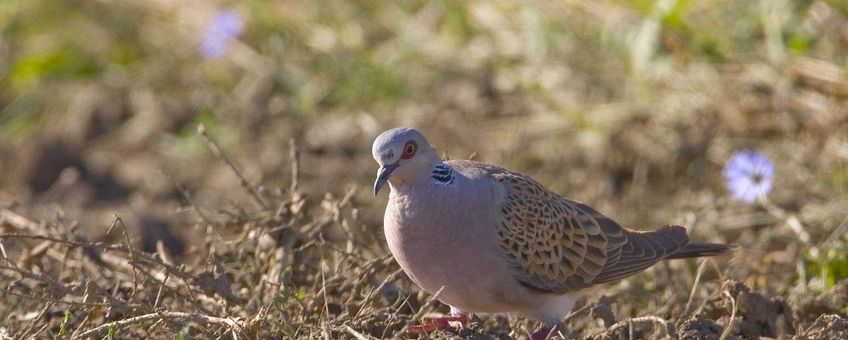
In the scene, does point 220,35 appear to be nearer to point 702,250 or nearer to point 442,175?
point 702,250

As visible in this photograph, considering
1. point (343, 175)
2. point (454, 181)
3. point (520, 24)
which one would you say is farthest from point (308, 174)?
point (454, 181)

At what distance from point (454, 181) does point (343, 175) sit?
11.0 feet

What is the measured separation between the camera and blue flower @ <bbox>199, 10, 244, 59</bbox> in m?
9.27

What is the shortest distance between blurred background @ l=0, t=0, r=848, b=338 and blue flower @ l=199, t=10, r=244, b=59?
0.02 m

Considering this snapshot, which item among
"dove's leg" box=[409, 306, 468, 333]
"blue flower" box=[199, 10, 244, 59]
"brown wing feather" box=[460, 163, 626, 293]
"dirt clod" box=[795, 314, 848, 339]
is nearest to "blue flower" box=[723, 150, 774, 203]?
"brown wing feather" box=[460, 163, 626, 293]

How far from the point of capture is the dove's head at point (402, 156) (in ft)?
14.6

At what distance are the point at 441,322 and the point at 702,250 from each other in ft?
3.67

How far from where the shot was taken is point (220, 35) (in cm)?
936

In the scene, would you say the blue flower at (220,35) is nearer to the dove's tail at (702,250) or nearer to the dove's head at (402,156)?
the dove's tail at (702,250)

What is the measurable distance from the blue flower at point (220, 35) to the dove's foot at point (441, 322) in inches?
186

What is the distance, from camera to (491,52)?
343 inches

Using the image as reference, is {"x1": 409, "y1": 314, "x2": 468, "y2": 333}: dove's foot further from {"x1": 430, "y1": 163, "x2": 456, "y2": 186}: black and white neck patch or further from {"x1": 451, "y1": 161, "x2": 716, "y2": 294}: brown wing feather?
{"x1": 430, "y1": 163, "x2": 456, "y2": 186}: black and white neck patch

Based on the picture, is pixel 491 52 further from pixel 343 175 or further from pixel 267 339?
pixel 267 339

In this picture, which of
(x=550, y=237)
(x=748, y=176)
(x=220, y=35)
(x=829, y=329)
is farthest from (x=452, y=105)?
(x=829, y=329)
